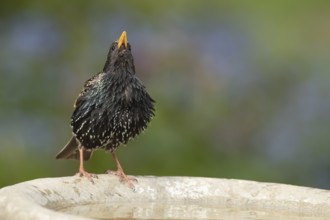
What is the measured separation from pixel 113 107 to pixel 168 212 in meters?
1.11

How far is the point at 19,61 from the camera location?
323 inches

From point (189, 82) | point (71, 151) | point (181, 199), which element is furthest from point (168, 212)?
point (189, 82)

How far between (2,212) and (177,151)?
436 centimetres

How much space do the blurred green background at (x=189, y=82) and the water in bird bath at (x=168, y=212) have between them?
307 cm

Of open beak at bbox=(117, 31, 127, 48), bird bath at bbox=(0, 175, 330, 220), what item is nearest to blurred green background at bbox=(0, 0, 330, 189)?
open beak at bbox=(117, 31, 127, 48)

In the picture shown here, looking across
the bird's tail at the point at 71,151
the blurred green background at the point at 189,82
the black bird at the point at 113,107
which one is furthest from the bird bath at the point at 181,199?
the blurred green background at the point at 189,82

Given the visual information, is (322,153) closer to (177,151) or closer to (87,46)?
(177,151)

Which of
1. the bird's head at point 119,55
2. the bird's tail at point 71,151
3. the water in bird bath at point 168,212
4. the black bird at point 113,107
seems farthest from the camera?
the bird's tail at point 71,151

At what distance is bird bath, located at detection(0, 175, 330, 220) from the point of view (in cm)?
433

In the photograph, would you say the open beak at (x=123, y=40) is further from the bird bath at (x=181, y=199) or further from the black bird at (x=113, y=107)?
the bird bath at (x=181, y=199)

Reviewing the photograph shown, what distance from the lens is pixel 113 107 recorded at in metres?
5.41

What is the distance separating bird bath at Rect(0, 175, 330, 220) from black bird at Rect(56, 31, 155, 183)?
0.54 metres

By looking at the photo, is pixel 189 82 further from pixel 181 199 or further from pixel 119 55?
pixel 181 199

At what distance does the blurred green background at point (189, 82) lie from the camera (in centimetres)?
791
